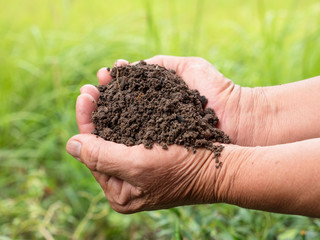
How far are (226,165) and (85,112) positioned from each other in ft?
2.29

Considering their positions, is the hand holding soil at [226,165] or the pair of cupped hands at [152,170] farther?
Result: the pair of cupped hands at [152,170]

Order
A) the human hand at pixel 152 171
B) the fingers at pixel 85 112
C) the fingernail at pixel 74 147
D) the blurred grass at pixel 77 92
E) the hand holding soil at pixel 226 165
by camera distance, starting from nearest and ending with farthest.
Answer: the hand holding soil at pixel 226 165 → the human hand at pixel 152 171 → the fingernail at pixel 74 147 → the fingers at pixel 85 112 → the blurred grass at pixel 77 92

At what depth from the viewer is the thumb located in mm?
1265

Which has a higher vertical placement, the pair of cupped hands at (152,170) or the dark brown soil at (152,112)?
the dark brown soil at (152,112)

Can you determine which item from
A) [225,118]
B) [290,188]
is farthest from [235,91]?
[290,188]

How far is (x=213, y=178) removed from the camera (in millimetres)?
1279

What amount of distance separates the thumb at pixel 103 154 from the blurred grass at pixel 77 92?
1.20ft

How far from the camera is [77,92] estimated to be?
6.49 feet

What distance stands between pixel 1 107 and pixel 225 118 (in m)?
2.07

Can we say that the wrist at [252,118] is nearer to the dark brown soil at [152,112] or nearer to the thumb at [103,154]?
the dark brown soil at [152,112]

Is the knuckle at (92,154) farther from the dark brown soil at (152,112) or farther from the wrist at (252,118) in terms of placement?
the wrist at (252,118)

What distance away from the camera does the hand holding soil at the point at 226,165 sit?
1.14m

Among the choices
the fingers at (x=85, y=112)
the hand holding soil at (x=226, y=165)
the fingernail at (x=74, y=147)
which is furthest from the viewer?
the fingers at (x=85, y=112)

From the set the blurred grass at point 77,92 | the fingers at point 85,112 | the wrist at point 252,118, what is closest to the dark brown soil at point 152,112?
the fingers at point 85,112
